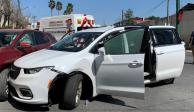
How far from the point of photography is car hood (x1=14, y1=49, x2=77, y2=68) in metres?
7.13

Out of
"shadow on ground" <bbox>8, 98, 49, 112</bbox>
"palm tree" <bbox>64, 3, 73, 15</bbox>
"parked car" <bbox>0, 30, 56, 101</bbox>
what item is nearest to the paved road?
"shadow on ground" <bbox>8, 98, 49, 112</bbox>

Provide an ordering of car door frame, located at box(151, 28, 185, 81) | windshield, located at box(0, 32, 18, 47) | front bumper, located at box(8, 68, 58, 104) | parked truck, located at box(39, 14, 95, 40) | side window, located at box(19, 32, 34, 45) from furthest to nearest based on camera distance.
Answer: parked truck, located at box(39, 14, 95, 40)
side window, located at box(19, 32, 34, 45)
windshield, located at box(0, 32, 18, 47)
car door frame, located at box(151, 28, 185, 81)
front bumper, located at box(8, 68, 58, 104)

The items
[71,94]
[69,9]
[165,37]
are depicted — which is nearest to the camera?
[71,94]

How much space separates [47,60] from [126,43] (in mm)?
1757

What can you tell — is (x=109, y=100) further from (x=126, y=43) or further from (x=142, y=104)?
(x=126, y=43)

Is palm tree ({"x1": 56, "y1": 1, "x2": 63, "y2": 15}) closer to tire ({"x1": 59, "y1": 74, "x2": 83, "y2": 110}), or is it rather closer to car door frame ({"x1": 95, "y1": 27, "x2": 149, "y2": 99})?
car door frame ({"x1": 95, "y1": 27, "x2": 149, "y2": 99})

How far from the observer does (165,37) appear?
977 centimetres

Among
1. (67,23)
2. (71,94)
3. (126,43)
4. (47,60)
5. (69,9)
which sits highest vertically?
(69,9)

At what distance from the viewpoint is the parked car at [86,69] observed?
7.06 m

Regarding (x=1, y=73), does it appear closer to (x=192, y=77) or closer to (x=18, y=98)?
(x=18, y=98)

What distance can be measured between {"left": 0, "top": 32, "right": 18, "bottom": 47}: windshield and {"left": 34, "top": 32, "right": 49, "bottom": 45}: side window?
2.80 feet

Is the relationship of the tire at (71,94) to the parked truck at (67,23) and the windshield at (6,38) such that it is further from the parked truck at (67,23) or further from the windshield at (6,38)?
the parked truck at (67,23)

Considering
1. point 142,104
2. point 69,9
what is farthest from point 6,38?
point 69,9

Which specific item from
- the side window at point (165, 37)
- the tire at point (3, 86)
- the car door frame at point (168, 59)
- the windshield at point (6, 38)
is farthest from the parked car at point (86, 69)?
the windshield at point (6, 38)
